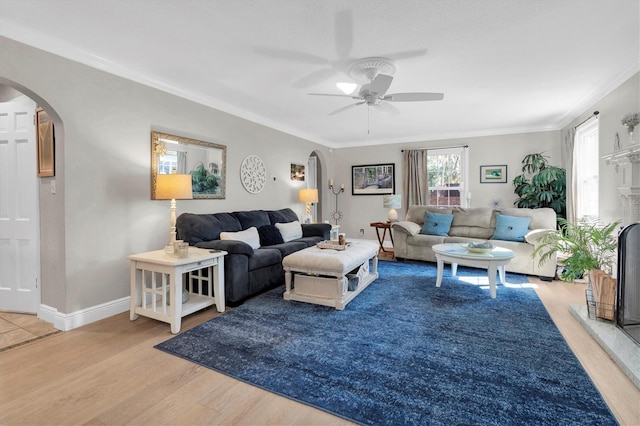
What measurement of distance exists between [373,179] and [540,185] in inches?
124

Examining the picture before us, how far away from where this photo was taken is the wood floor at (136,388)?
1646 millimetres

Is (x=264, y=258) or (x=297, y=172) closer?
(x=264, y=258)

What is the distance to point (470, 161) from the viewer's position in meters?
6.23

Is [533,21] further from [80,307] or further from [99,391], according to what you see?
[80,307]

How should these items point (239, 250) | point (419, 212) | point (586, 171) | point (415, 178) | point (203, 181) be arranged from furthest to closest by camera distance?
1. point (415, 178)
2. point (419, 212)
3. point (586, 171)
4. point (203, 181)
5. point (239, 250)

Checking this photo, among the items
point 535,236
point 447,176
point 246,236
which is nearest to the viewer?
point 246,236

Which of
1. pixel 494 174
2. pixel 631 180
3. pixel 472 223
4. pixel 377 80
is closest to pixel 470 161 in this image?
pixel 494 174

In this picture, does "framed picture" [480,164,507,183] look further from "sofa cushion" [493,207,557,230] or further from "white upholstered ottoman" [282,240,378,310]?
"white upholstered ottoman" [282,240,378,310]

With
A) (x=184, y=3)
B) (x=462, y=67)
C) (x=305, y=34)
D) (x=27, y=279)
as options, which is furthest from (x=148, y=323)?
(x=462, y=67)

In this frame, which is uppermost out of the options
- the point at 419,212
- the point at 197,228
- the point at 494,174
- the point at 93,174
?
the point at 494,174

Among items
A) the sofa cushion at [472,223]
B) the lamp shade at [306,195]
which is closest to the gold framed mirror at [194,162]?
the lamp shade at [306,195]

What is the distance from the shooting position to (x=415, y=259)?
535 centimetres

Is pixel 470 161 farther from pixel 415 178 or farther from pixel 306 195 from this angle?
pixel 306 195

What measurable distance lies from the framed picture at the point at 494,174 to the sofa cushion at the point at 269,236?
4250 mm
